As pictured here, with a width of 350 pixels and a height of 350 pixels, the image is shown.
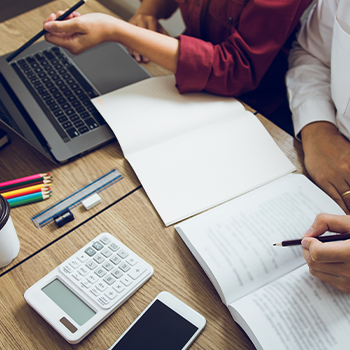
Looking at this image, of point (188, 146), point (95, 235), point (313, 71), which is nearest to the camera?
point (95, 235)

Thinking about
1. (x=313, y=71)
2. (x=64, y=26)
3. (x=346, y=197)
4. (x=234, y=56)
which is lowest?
(x=346, y=197)

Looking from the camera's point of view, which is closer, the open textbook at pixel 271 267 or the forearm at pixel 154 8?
the open textbook at pixel 271 267

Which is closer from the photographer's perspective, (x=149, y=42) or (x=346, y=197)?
(x=346, y=197)

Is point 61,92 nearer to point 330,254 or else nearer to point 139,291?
point 139,291

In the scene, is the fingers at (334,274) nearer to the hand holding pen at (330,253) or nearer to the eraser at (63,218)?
the hand holding pen at (330,253)

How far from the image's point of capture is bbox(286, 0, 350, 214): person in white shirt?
587 mm

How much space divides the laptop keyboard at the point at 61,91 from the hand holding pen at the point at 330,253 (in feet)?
1.58

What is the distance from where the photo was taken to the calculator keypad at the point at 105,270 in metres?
0.46

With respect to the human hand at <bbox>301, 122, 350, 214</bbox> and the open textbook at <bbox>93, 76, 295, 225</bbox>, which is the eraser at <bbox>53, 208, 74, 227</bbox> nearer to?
the open textbook at <bbox>93, 76, 295, 225</bbox>

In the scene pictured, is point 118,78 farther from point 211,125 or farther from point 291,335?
point 291,335

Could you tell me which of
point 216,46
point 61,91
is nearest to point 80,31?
point 61,91

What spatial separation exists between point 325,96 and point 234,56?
23cm

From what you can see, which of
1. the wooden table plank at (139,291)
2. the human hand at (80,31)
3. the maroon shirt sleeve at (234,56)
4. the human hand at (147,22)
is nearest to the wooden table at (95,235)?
the wooden table plank at (139,291)

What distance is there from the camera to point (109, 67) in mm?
818
